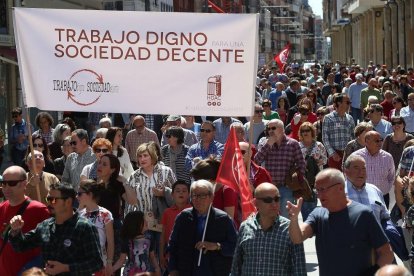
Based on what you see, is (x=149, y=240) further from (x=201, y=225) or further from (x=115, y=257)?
(x=201, y=225)

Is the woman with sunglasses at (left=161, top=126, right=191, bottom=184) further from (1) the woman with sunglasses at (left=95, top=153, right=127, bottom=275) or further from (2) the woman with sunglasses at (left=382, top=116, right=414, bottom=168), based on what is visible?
(1) the woman with sunglasses at (left=95, top=153, right=127, bottom=275)

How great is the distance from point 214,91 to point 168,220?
1194mm

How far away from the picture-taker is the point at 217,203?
9.67m

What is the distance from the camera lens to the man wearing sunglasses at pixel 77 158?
12227mm

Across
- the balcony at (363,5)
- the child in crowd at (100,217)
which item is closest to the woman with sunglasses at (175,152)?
the child in crowd at (100,217)

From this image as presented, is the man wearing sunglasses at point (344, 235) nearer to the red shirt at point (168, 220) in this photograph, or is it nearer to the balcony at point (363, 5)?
the red shirt at point (168, 220)

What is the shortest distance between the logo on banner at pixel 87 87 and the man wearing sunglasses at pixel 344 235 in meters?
3.37

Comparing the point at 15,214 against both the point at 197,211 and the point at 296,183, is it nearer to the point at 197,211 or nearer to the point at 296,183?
the point at 197,211

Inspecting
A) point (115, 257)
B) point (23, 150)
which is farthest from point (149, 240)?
point (23, 150)

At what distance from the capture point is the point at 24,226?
27.8ft

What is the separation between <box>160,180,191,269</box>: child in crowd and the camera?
9.73 metres

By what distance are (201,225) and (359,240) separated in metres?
1.78

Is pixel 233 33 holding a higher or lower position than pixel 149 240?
higher

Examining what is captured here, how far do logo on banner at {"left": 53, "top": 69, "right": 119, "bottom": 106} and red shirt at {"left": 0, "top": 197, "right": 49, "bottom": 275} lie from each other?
183cm
